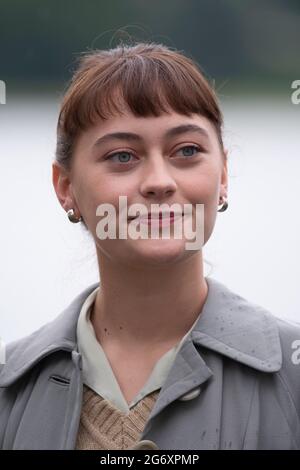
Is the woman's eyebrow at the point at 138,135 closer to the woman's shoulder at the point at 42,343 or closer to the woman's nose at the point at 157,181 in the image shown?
the woman's nose at the point at 157,181

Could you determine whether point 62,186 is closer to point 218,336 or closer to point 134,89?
point 134,89

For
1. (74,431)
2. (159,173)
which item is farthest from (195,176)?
(74,431)

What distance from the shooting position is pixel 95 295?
139 cm

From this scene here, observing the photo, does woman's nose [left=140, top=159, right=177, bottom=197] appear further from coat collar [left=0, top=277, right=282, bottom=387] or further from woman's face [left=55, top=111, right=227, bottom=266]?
coat collar [left=0, top=277, right=282, bottom=387]

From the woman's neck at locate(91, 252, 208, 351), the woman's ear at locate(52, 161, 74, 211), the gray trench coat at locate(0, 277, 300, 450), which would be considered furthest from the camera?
the woman's ear at locate(52, 161, 74, 211)

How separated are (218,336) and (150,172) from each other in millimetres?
289

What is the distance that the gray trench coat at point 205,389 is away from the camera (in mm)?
1128

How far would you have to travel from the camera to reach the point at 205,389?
1.16 m

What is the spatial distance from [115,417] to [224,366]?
0.19 meters

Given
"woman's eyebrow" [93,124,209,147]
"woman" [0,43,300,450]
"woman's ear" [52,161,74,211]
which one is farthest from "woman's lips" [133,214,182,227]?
"woman's ear" [52,161,74,211]

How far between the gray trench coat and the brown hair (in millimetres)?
328

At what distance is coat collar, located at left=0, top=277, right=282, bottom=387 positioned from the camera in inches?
46.7
